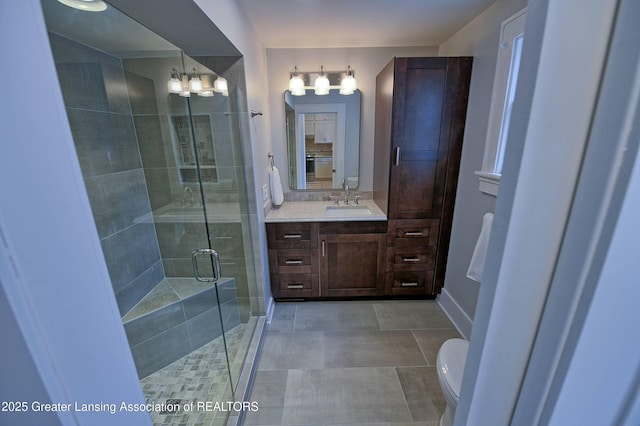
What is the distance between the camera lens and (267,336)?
2.02 meters

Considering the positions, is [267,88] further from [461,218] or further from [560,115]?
[560,115]

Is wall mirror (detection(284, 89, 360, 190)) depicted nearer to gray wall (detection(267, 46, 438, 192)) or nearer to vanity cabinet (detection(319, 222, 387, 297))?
gray wall (detection(267, 46, 438, 192))

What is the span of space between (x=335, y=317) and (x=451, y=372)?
3.84 feet

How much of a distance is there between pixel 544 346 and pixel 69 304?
0.88 m

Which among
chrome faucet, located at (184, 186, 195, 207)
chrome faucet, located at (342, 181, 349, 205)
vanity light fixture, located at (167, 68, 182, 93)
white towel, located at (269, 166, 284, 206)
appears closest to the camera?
vanity light fixture, located at (167, 68, 182, 93)

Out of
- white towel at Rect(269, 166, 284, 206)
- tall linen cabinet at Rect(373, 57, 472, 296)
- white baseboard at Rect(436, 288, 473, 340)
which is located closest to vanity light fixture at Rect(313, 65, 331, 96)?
tall linen cabinet at Rect(373, 57, 472, 296)

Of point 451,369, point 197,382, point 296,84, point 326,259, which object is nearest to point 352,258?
point 326,259

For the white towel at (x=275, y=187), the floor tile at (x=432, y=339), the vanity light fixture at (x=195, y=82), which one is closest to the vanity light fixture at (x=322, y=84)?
the white towel at (x=275, y=187)

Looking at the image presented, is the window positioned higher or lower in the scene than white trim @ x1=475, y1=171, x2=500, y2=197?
higher

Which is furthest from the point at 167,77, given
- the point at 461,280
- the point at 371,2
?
the point at 461,280

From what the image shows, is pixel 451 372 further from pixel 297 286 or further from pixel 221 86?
pixel 221 86

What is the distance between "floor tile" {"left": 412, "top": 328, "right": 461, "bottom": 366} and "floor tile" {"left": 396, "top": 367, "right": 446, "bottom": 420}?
0.12m

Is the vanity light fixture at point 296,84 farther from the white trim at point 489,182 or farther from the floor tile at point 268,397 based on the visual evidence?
the floor tile at point 268,397

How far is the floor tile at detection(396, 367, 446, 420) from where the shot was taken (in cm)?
144
